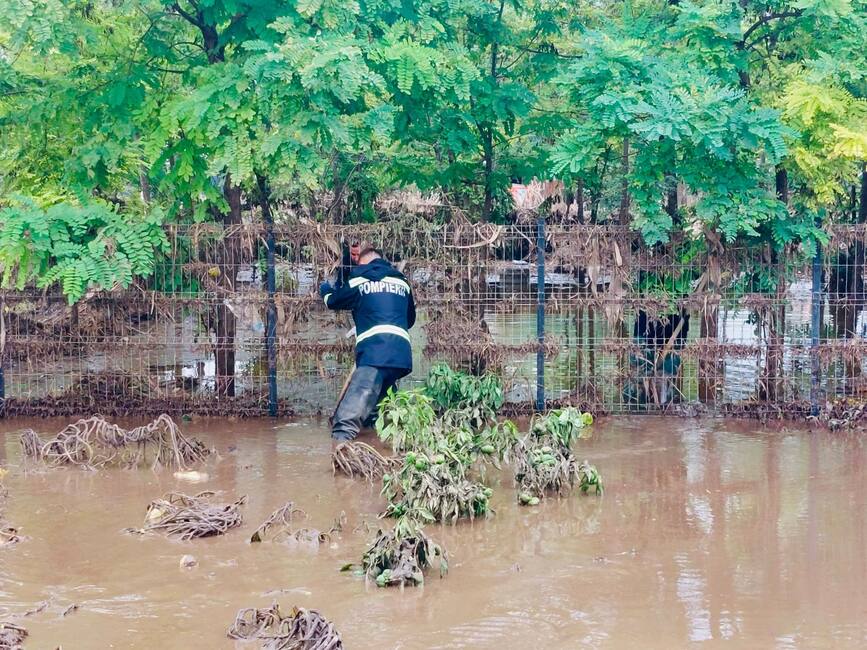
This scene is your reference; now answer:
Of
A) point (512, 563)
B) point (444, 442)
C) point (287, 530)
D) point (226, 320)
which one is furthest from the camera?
point (226, 320)

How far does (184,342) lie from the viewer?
36.4 ft

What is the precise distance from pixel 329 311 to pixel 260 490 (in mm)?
3045

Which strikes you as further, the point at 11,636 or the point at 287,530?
the point at 287,530

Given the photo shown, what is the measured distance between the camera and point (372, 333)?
9938 millimetres

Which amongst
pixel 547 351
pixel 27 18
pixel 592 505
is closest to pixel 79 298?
pixel 27 18

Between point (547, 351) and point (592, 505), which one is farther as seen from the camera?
point (547, 351)

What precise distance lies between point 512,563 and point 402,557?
0.88m

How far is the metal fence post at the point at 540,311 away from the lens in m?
10.8

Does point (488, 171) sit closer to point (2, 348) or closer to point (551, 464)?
point (551, 464)

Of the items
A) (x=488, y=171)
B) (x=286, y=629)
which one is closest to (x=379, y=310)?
(x=488, y=171)

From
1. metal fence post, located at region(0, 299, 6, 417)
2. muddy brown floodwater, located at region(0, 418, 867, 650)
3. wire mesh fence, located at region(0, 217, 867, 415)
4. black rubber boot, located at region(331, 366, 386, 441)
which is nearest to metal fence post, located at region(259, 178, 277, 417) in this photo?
wire mesh fence, located at region(0, 217, 867, 415)

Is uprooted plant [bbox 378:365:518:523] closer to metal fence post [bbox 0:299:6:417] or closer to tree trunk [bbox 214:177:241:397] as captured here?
tree trunk [bbox 214:177:241:397]

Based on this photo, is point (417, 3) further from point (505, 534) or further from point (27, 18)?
point (505, 534)

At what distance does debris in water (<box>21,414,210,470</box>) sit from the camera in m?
9.16
